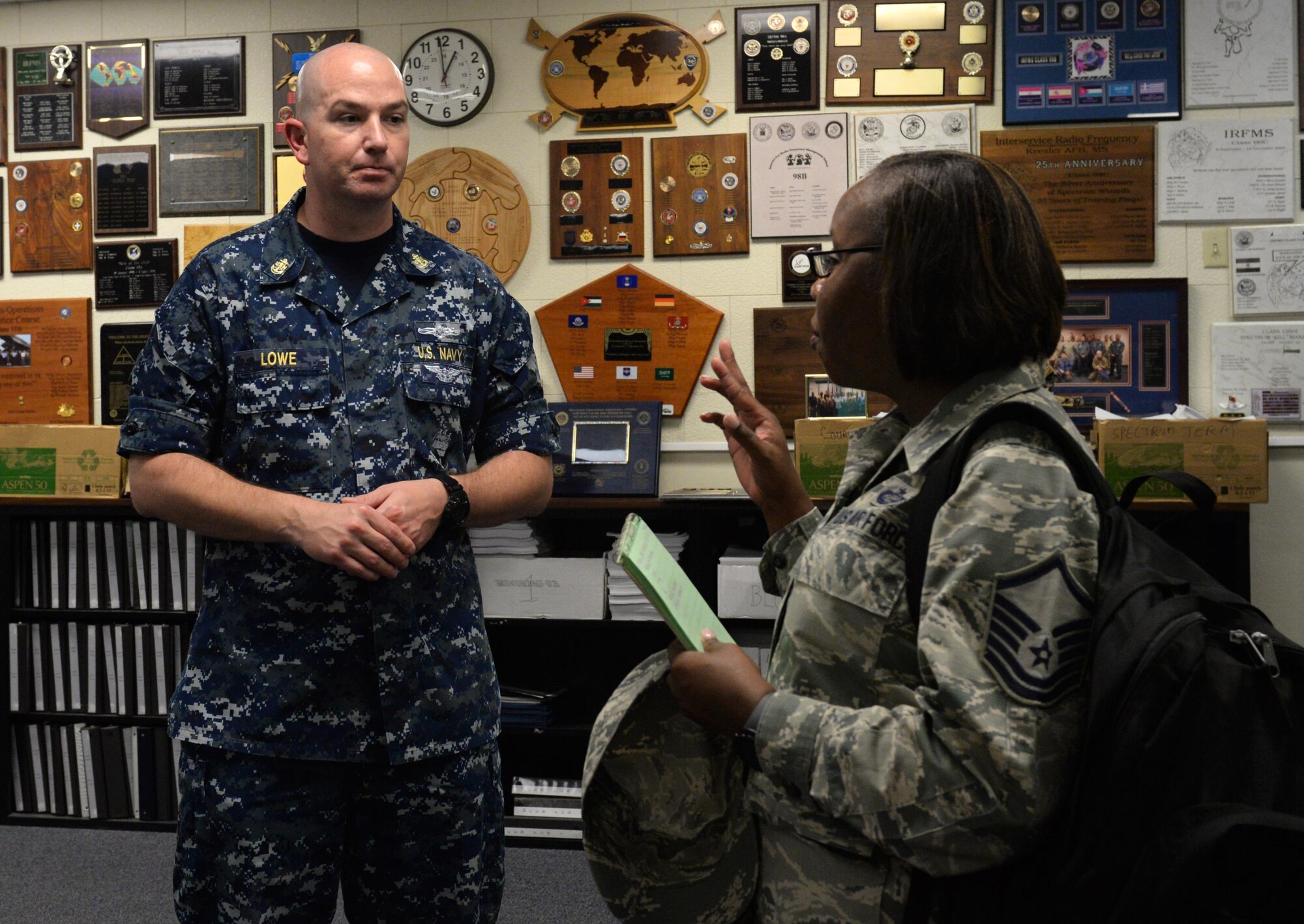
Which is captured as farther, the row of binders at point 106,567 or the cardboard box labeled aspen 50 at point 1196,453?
the row of binders at point 106,567

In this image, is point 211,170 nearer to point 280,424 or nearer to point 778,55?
point 778,55

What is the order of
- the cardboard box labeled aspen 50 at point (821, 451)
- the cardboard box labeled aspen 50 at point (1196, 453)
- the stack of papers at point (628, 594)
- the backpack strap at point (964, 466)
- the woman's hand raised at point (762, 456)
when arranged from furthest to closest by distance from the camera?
1. the stack of papers at point (628, 594)
2. the cardboard box labeled aspen 50 at point (821, 451)
3. the cardboard box labeled aspen 50 at point (1196, 453)
4. the woman's hand raised at point (762, 456)
5. the backpack strap at point (964, 466)

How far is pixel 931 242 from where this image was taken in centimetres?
93

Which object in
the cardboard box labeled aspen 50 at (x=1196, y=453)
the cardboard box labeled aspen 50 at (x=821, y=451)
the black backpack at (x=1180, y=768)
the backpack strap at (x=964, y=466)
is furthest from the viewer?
the cardboard box labeled aspen 50 at (x=821, y=451)

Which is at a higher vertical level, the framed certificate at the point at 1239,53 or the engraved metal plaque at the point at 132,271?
the framed certificate at the point at 1239,53

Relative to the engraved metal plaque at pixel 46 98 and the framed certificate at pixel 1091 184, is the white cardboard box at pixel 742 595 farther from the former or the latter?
the engraved metal plaque at pixel 46 98

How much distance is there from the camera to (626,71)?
350cm

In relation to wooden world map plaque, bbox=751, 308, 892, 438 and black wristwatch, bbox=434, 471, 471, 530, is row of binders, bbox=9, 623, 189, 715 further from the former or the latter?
black wristwatch, bbox=434, 471, 471, 530

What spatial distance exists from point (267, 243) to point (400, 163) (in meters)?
0.24

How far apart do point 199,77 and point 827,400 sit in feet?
7.94

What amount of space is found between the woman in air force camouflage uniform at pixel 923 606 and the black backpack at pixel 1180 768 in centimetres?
4

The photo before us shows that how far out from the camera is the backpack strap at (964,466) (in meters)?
0.87

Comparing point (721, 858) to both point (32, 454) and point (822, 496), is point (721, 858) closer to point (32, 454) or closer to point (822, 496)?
point (822, 496)

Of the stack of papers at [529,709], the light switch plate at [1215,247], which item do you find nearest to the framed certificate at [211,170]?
the stack of papers at [529,709]
